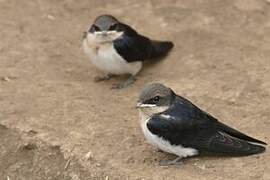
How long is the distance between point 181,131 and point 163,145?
0.16 metres

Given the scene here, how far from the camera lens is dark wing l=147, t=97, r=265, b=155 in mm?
5293

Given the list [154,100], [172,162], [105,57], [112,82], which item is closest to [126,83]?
[112,82]

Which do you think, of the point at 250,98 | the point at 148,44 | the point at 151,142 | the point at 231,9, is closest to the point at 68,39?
the point at 148,44

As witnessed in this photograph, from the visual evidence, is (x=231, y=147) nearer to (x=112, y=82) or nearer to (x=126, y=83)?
(x=126, y=83)

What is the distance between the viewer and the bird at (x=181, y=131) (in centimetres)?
530

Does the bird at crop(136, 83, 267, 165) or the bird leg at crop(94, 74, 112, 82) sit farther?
the bird leg at crop(94, 74, 112, 82)

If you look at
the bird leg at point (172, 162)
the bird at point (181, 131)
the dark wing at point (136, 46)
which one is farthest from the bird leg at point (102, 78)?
the bird leg at point (172, 162)

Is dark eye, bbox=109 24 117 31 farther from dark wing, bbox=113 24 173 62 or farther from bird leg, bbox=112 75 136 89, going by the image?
bird leg, bbox=112 75 136 89

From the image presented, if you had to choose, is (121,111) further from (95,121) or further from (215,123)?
(215,123)

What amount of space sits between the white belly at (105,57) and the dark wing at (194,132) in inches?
69.3

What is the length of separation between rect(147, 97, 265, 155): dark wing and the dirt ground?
3.6 inches

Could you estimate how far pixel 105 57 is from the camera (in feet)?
23.2

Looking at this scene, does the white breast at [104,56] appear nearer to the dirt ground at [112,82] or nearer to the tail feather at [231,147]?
the dirt ground at [112,82]

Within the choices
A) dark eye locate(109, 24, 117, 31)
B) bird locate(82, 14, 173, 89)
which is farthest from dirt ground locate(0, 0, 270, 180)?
dark eye locate(109, 24, 117, 31)
